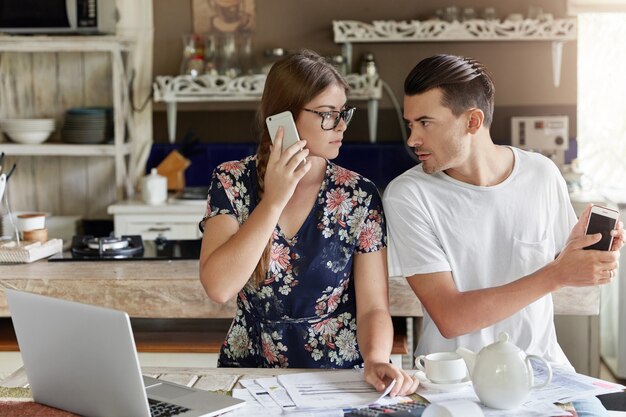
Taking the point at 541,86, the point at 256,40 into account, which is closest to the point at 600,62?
the point at 541,86

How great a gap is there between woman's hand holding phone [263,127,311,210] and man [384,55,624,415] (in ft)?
1.01

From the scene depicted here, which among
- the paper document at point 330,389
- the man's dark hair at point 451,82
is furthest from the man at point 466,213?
the paper document at point 330,389

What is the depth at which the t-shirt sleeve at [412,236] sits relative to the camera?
2.22 meters

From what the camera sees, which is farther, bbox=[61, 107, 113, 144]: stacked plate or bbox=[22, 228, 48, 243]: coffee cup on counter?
bbox=[61, 107, 113, 144]: stacked plate

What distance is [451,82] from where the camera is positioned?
2.23 m

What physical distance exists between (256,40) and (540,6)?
1.60m

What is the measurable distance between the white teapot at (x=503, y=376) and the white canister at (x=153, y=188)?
10.7 ft

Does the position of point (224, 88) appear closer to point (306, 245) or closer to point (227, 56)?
point (227, 56)

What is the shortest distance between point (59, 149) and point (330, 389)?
335 centimetres

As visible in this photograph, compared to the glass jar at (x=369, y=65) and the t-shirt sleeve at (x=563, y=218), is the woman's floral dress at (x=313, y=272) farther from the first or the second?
the glass jar at (x=369, y=65)

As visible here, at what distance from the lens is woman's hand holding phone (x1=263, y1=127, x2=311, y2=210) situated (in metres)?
2.08

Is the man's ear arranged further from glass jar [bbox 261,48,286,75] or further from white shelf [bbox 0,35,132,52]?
white shelf [bbox 0,35,132,52]

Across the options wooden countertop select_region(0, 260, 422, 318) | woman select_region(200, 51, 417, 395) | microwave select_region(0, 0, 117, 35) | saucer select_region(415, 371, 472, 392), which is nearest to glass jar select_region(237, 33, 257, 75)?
microwave select_region(0, 0, 117, 35)

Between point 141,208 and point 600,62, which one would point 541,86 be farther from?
point 141,208
